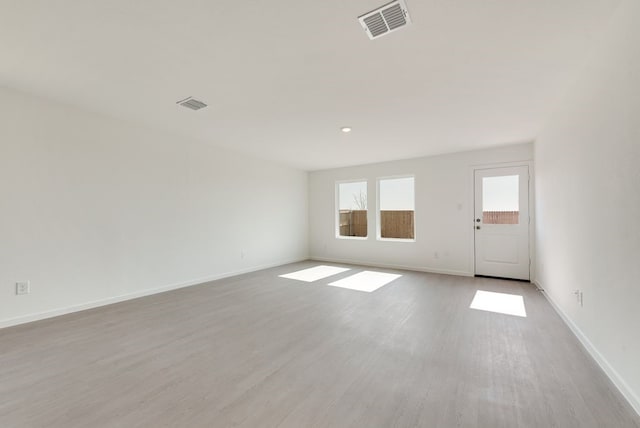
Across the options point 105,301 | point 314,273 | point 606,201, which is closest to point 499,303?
point 606,201

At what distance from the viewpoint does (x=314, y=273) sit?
5.49 metres

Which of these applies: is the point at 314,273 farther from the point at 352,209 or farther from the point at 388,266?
the point at 352,209

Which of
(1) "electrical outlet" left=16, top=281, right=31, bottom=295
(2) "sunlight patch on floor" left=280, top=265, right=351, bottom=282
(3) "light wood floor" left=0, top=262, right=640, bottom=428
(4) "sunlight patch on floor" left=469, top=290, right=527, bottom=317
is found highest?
(1) "electrical outlet" left=16, top=281, right=31, bottom=295

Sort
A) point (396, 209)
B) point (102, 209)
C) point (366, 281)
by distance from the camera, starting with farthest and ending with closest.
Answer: point (396, 209) < point (366, 281) < point (102, 209)

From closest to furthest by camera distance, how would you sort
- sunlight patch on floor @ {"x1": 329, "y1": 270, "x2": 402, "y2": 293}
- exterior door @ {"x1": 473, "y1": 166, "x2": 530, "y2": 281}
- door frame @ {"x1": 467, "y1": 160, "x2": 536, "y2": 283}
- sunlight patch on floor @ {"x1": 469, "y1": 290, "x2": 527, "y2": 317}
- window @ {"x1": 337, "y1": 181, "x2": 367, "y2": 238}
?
sunlight patch on floor @ {"x1": 469, "y1": 290, "x2": 527, "y2": 317}, sunlight patch on floor @ {"x1": 329, "y1": 270, "x2": 402, "y2": 293}, door frame @ {"x1": 467, "y1": 160, "x2": 536, "y2": 283}, exterior door @ {"x1": 473, "y1": 166, "x2": 530, "y2": 281}, window @ {"x1": 337, "y1": 181, "x2": 367, "y2": 238}

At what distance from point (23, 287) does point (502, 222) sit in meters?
6.80

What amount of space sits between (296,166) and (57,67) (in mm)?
4697

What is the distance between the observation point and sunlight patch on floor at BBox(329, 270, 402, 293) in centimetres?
441

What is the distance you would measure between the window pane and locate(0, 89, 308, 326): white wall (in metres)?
4.68

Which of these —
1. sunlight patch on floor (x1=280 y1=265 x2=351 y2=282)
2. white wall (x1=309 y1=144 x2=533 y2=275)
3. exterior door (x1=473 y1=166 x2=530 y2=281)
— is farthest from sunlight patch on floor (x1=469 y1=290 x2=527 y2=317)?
sunlight patch on floor (x1=280 y1=265 x2=351 y2=282)

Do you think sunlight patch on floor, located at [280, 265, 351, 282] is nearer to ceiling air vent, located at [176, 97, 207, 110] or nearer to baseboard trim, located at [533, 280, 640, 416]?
ceiling air vent, located at [176, 97, 207, 110]

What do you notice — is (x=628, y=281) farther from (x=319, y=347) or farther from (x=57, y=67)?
(x=57, y=67)

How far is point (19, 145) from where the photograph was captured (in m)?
2.92

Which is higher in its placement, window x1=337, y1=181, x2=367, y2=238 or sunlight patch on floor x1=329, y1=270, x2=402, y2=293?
window x1=337, y1=181, x2=367, y2=238
